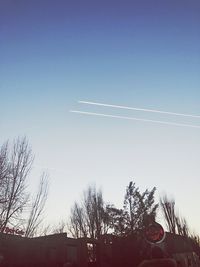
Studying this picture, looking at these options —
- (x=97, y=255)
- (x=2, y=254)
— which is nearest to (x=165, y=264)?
(x=2, y=254)

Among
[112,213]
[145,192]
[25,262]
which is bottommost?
[25,262]

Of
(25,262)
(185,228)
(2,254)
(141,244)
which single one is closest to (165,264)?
(141,244)

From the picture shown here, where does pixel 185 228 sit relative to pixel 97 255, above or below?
above

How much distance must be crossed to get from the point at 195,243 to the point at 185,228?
2571 millimetres

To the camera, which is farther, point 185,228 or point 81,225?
point 185,228

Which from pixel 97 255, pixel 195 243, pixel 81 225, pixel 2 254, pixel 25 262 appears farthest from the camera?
pixel 195 243

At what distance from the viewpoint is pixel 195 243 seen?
131 ft

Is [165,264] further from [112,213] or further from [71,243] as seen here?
[71,243]

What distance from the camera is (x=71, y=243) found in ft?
102

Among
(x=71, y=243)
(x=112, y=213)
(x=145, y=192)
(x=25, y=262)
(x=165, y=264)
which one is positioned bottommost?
(x=165, y=264)

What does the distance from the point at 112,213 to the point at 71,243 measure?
606 centimetres

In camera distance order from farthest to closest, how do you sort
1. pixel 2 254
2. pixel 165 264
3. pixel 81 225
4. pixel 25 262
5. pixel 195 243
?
pixel 195 243 < pixel 81 225 < pixel 25 262 < pixel 2 254 < pixel 165 264

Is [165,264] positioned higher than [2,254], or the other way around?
[2,254]

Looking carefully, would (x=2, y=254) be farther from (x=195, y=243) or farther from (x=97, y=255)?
(x=195, y=243)
